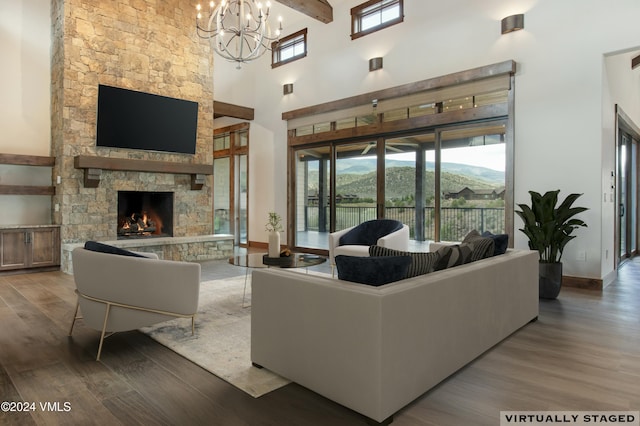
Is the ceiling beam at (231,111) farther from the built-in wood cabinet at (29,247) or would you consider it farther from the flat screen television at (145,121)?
the built-in wood cabinet at (29,247)

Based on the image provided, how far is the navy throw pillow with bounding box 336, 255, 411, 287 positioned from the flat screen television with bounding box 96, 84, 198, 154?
18.5 ft

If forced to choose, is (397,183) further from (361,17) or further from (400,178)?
(361,17)

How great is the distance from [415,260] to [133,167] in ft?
18.5

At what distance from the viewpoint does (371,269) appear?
6.76ft

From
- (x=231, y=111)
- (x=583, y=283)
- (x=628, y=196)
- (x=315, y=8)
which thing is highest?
(x=315, y=8)

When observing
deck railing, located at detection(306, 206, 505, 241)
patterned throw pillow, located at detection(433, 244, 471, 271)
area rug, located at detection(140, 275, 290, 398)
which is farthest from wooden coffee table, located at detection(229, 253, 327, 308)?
deck railing, located at detection(306, 206, 505, 241)

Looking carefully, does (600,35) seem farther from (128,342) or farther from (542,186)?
(128,342)

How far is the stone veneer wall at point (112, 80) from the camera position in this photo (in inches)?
237

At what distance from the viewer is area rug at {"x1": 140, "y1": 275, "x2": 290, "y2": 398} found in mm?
2363

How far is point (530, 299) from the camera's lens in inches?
136

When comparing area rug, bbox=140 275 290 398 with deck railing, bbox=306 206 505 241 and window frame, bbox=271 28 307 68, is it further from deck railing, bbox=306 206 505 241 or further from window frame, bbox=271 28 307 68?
window frame, bbox=271 28 307 68

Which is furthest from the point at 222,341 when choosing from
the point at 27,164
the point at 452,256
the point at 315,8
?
the point at 315,8

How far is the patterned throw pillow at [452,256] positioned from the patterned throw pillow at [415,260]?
0.36 feet

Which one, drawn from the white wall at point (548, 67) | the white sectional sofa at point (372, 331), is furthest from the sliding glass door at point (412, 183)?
the white sectional sofa at point (372, 331)
